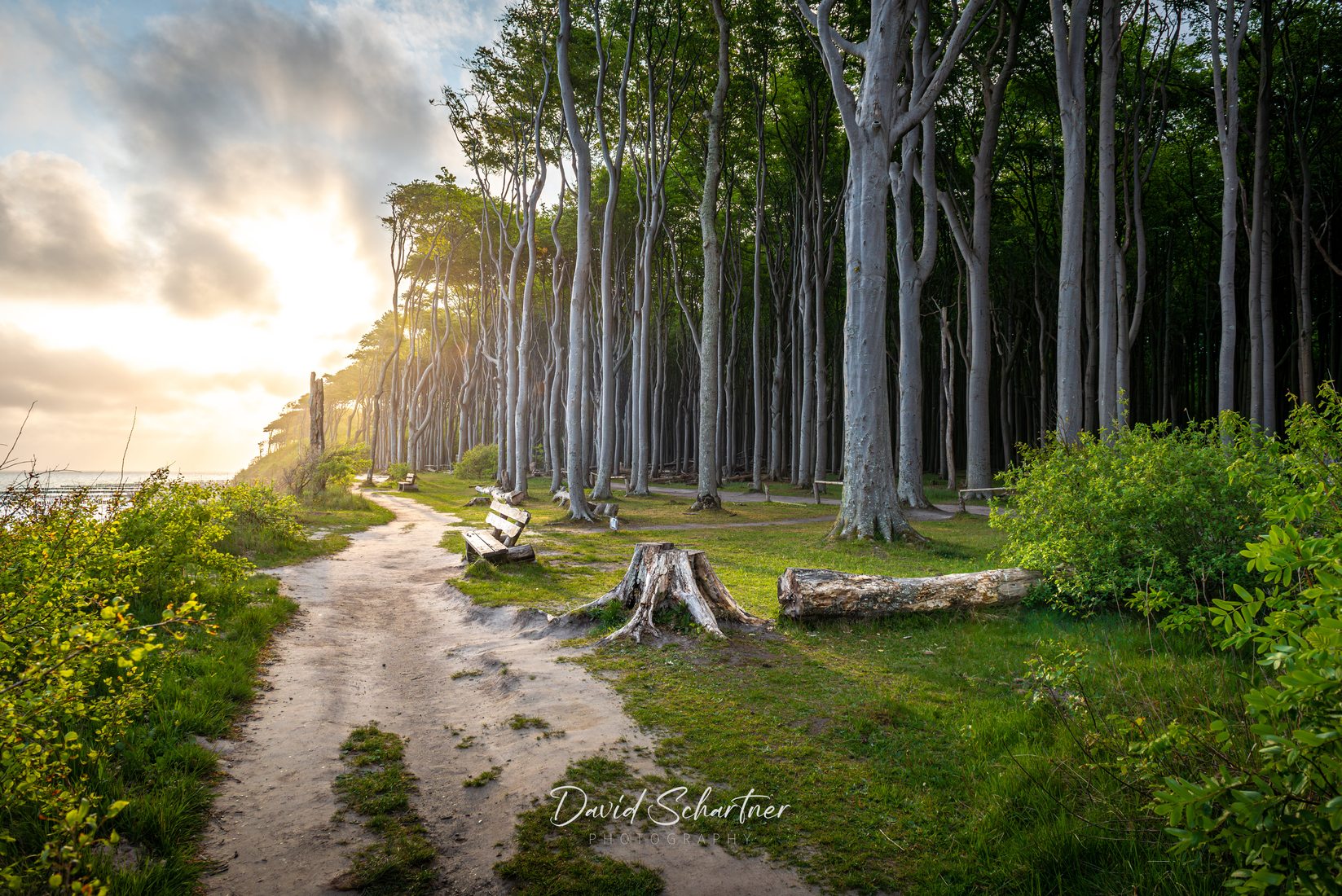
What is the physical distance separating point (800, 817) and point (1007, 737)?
1552 millimetres

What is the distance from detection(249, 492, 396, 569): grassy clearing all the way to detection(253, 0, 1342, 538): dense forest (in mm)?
5458

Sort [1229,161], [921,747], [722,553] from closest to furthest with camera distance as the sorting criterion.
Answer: [921,747]
[722,553]
[1229,161]

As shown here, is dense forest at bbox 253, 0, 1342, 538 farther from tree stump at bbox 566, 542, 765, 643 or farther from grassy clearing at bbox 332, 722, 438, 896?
grassy clearing at bbox 332, 722, 438, 896

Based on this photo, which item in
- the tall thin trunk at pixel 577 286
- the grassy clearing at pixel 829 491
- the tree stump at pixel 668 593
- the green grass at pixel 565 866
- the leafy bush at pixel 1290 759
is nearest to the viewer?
the leafy bush at pixel 1290 759

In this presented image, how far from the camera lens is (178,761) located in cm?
363

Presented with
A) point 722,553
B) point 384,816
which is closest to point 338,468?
point 722,553

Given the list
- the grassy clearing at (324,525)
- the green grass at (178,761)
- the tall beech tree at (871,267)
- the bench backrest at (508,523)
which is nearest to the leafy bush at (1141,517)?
the tall beech tree at (871,267)

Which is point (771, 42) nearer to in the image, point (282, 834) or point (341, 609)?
point (341, 609)

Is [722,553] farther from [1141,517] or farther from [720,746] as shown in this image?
[720,746]

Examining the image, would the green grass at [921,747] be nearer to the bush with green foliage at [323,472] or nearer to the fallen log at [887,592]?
the fallen log at [887,592]

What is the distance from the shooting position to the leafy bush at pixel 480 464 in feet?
113

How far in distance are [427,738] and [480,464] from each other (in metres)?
31.7

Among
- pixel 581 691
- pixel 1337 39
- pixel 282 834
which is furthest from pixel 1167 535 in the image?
pixel 1337 39

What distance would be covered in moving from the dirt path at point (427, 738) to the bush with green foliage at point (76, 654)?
64 cm
